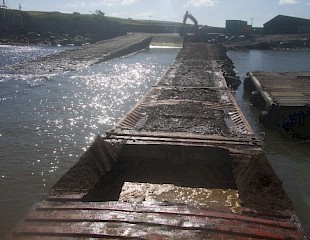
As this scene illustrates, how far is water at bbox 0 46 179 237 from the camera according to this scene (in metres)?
8.48

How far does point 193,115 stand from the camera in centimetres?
1130

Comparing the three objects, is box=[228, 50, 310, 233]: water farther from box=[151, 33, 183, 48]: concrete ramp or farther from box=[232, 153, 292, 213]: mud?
box=[151, 33, 183, 48]: concrete ramp

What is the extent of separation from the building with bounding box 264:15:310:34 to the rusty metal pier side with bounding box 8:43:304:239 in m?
65.2

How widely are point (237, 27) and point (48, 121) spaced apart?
59.8 metres

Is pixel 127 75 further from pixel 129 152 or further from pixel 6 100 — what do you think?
pixel 129 152

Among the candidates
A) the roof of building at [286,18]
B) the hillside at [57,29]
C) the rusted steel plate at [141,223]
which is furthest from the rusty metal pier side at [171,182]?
the roof of building at [286,18]

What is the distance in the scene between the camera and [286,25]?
72375mm

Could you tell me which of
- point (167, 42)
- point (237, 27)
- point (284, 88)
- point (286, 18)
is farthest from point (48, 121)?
point (286, 18)

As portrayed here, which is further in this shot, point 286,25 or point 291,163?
point 286,25

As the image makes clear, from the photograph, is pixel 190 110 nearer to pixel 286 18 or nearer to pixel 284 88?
pixel 284 88

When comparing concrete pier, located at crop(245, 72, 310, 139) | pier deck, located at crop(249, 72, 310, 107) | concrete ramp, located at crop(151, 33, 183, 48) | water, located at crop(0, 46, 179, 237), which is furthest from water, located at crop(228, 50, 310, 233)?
concrete ramp, located at crop(151, 33, 183, 48)

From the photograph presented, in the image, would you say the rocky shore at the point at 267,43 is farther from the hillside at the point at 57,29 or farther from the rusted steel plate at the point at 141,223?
the rusted steel plate at the point at 141,223

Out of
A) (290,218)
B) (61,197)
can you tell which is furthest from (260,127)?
(61,197)

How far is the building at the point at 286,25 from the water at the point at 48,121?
54.3m
